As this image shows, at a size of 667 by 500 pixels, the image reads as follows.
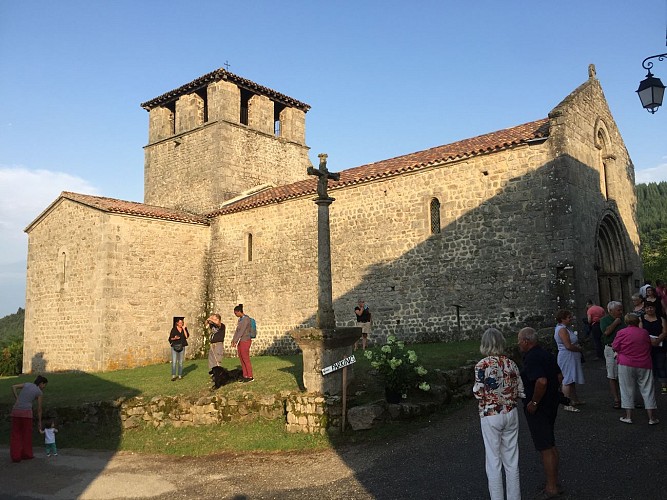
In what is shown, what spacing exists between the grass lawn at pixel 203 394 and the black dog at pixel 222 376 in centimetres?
25

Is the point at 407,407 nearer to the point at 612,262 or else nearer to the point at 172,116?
the point at 612,262

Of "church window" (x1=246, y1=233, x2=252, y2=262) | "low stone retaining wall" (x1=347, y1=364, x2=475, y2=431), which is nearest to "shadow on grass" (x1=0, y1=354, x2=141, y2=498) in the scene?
"low stone retaining wall" (x1=347, y1=364, x2=475, y2=431)

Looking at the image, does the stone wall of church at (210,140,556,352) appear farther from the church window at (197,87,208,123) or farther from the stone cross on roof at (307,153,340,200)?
the church window at (197,87,208,123)

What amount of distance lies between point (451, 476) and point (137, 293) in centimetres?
1603

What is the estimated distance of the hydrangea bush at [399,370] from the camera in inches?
341

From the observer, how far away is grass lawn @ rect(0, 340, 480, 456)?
28.8 ft

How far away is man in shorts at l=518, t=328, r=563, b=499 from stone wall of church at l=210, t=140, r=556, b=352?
9258mm

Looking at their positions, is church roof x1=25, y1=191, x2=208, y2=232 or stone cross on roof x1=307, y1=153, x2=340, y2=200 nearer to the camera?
stone cross on roof x1=307, y1=153, x2=340, y2=200

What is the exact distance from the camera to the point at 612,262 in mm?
17219

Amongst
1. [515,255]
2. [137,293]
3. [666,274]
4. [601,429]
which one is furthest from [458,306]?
[666,274]

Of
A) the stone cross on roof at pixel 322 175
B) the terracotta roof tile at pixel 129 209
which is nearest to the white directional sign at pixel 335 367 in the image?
the stone cross on roof at pixel 322 175

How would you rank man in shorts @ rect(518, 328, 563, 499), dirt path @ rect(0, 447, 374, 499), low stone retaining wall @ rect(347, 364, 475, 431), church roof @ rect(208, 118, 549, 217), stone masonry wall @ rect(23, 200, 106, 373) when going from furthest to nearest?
stone masonry wall @ rect(23, 200, 106, 373) → church roof @ rect(208, 118, 549, 217) → low stone retaining wall @ rect(347, 364, 475, 431) → dirt path @ rect(0, 447, 374, 499) → man in shorts @ rect(518, 328, 563, 499)

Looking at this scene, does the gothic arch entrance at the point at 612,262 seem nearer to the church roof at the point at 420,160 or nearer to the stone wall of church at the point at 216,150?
the church roof at the point at 420,160

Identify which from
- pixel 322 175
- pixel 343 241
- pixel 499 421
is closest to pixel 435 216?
pixel 343 241
